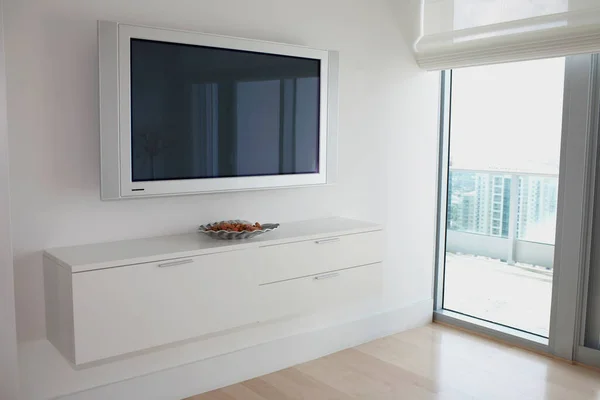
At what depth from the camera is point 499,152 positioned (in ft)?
12.7

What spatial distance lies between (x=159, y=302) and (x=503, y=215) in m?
2.34

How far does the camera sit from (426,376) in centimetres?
328

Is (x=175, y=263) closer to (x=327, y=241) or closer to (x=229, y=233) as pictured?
(x=229, y=233)

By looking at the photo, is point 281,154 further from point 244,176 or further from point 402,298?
point 402,298

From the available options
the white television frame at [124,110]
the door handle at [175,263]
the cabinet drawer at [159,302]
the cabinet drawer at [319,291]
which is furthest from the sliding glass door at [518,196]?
the door handle at [175,263]

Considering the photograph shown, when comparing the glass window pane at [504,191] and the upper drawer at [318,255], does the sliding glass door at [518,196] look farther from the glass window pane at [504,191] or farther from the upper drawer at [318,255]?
the upper drawer at [318,255]

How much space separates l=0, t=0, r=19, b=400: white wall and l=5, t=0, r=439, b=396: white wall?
242mm

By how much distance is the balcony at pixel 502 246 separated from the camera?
3.66 meters

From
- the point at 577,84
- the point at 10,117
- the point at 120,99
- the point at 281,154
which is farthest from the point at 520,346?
the point at 10,117

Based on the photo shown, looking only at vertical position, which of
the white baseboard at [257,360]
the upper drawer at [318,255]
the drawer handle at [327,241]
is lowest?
the white baseboard at [257,360]

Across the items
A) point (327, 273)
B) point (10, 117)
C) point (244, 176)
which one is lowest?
point (327, 273)

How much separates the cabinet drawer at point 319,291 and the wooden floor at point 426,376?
0.42m

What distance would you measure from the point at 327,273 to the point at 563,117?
5.34 ft

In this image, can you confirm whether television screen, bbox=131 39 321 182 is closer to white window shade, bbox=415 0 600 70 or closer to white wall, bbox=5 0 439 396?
white wall, bbox=5 0 439 396
